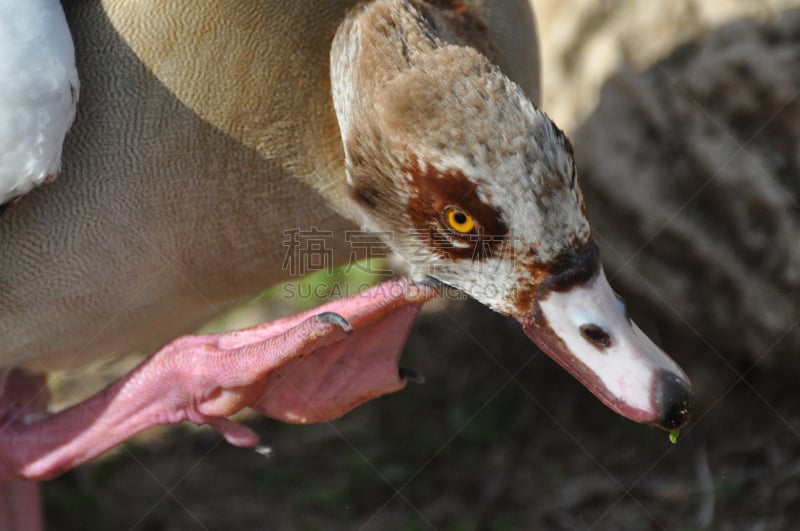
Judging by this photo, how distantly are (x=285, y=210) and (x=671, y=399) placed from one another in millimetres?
681

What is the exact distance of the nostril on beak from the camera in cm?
145

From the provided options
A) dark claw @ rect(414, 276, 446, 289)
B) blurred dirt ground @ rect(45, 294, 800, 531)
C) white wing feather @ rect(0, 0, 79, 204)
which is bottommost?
blurred dirt ground @ rect(45, 294, 800, 531)

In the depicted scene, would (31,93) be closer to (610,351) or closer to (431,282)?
(431,282)

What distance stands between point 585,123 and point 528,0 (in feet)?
1.50

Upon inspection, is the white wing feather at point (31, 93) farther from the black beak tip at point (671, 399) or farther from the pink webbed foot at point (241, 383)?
the black beak tip at point (671, 399)

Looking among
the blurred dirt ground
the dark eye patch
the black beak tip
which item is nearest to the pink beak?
the black beak tip

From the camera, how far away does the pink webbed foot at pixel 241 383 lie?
1660mm

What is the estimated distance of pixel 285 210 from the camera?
1.75 metres

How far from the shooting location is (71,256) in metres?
1.69

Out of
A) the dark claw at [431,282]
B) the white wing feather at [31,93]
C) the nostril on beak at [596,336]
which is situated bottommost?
the white wing feather at [31,93]

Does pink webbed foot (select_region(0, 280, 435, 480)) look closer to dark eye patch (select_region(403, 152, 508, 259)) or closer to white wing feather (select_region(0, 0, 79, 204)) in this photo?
dark eye patch (select_region(403, 152, 508, 259))

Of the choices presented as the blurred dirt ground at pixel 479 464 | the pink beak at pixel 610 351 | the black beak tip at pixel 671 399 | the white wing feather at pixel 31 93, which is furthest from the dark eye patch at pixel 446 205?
the blurred dirt ground at pixel 479 464

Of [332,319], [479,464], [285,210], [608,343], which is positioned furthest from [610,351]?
[479,464]

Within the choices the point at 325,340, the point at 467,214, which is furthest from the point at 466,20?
the point at 325,340
